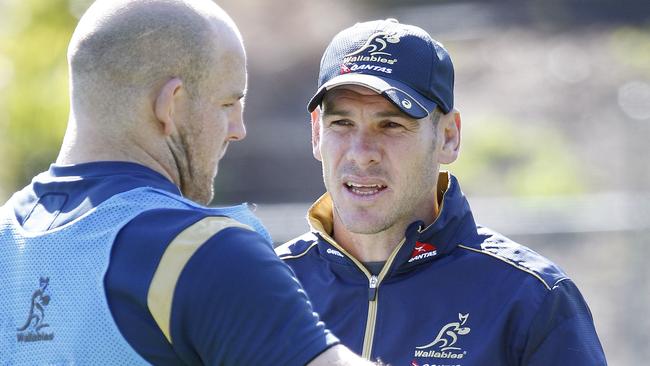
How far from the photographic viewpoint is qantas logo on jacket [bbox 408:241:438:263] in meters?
2.93

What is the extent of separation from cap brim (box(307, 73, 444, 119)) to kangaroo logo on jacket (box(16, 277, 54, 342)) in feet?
3.98

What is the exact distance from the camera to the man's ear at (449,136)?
3107 mm

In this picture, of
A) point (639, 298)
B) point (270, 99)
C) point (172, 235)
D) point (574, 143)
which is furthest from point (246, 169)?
point (172, 235)

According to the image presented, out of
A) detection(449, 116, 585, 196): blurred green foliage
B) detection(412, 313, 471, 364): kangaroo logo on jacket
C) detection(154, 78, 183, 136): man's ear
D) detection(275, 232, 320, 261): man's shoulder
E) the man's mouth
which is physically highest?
A: detection(154, 78, 183, 136): man's ear

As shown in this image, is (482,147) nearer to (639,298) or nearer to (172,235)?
(639,298)

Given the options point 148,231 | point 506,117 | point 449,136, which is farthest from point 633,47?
point 148,231

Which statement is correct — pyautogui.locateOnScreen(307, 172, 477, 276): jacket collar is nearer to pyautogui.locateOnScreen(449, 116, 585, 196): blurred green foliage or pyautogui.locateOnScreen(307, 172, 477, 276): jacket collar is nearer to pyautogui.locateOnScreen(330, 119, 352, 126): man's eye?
pyautogui.locateOnScreen(330, 119, 352, 126): man's eye

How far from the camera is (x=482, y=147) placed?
1043 cm

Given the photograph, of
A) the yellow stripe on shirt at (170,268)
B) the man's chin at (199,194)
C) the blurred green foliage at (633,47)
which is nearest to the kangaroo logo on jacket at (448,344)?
the man's chin at (199,194)

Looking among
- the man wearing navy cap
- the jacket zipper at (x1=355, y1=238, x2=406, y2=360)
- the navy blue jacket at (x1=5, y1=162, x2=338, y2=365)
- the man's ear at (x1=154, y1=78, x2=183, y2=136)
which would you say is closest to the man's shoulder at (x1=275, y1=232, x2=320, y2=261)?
the man wearing navy cap

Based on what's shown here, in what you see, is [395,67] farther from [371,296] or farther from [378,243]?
[371,296]

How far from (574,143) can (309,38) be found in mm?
5488

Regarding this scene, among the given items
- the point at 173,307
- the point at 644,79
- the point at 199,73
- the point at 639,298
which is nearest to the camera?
the point at 173,307

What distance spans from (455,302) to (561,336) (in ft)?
1.07
